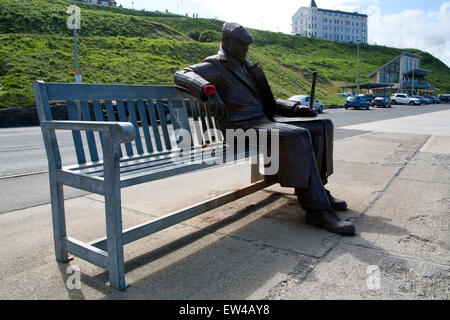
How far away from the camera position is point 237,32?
12.1 feet

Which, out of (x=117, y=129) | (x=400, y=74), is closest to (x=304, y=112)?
(x=117, y=129)

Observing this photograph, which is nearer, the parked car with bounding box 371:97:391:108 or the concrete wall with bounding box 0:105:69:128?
the concrete wall with bounding box 0:105:69:128

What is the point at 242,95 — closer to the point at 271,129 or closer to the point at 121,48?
the point at 271,129

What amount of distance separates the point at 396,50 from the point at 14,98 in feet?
401

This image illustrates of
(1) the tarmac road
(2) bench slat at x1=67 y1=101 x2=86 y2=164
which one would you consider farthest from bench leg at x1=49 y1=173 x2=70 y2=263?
(1) the tarmac road

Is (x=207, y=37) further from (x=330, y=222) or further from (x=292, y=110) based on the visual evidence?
(x=330, y=222)

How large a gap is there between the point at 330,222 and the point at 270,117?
4.28ft

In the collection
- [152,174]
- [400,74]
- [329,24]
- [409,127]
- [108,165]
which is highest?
[329,24]

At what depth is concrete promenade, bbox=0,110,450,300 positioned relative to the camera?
2297mm

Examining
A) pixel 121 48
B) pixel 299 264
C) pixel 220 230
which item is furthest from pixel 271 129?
pixel 121 48

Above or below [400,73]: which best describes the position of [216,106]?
below

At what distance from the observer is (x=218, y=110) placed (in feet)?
10.7

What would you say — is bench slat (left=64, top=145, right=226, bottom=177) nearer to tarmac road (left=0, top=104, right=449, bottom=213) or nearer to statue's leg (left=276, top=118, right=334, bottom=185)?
statue's leg (left=276, top=118, right=334, bottom=185)

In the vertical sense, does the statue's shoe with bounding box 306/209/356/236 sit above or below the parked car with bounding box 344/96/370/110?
below
